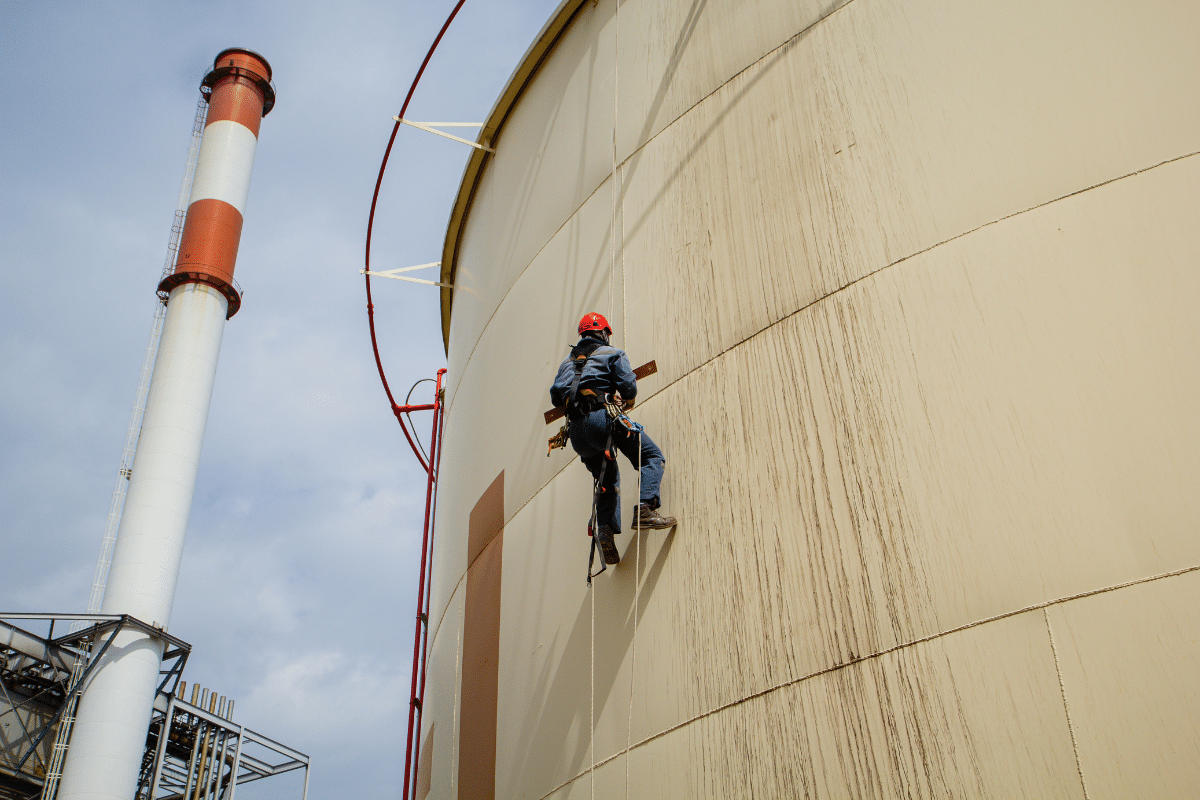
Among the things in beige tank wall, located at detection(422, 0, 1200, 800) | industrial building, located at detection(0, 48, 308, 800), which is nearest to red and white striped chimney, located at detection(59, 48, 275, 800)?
industrial building, located at detection(0, 48, 308, 800)

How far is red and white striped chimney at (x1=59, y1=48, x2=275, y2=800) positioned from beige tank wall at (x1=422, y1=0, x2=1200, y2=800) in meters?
18.0

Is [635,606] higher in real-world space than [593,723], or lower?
higher

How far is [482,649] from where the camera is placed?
7.37m

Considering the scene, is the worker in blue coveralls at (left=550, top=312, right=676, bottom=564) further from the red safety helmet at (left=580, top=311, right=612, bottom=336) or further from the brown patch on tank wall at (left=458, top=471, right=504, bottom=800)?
the brown patch on tank wall at (left=458, top=471, right=504, bottom=800)

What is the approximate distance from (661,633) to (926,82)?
10.7 feet

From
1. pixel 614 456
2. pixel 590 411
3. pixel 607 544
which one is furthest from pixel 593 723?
pixel 590 411

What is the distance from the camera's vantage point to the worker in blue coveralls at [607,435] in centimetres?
544

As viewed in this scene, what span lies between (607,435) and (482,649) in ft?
8.68

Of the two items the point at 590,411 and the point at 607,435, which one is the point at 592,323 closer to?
the point at 590,411

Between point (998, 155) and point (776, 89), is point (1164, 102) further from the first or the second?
point (776, 89)

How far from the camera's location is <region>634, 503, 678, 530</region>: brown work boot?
532cm

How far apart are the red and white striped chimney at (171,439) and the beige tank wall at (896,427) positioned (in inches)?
709

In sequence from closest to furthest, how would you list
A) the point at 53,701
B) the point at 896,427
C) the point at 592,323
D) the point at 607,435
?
the point at 896,427
the point at 607,435
the point at 592,323
the point at 53,701

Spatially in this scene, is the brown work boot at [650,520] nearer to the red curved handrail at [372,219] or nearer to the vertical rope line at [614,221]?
the vertical rope line at [614,221]
